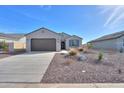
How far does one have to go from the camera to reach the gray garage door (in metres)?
23.4

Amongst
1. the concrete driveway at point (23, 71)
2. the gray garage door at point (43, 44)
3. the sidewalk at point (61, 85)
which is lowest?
the sidewalk at point (61, 85)

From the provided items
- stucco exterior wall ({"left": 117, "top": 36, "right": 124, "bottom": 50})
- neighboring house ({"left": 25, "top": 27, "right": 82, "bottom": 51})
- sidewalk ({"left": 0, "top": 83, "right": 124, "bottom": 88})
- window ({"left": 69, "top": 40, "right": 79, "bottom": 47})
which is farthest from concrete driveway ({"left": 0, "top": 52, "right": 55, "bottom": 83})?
window ({"left": 69, "top": 40, "right": 79, "bottom": 47})

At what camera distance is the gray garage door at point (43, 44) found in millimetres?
23406

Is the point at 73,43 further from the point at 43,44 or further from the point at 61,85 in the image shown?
the point at 61,85

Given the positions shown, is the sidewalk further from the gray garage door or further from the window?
the window

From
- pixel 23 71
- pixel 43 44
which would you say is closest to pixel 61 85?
pixel 23 71

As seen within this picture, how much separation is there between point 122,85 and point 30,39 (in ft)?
62.7

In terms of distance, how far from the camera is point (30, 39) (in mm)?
22875

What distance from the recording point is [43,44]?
78.3 feet

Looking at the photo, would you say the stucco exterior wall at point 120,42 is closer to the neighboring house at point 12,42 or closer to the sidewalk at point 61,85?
the neighboring house at point 12,42

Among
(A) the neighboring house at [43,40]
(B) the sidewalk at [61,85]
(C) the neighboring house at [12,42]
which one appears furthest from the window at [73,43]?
(B) the sidewalk at [61,85]

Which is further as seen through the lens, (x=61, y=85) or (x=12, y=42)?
(x=12, y=42)
